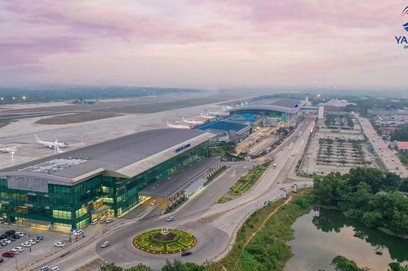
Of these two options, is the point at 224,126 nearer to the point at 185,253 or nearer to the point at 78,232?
the point at 78,232

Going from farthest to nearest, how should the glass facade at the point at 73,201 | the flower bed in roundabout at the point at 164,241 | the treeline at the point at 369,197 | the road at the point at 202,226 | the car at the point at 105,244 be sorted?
1. the treeline at the point at 369,197
2. the glass facade at the point at 73,201
3. the car at the point at 105,244
4. the flower bed in roundabout at the point at 164,241
5. the road at the point at 202,226

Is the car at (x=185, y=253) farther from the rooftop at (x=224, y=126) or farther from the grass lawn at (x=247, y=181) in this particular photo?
the rooftop at (x=224, y=126)

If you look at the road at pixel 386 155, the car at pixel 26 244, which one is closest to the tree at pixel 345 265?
the car at pixel 26 244

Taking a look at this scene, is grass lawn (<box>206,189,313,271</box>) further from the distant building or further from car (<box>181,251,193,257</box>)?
the distant building

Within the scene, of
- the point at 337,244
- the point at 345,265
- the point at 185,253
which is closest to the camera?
the point at 345,265

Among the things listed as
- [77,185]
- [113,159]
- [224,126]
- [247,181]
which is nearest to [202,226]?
[77,185]

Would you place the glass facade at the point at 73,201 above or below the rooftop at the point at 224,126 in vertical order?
below
